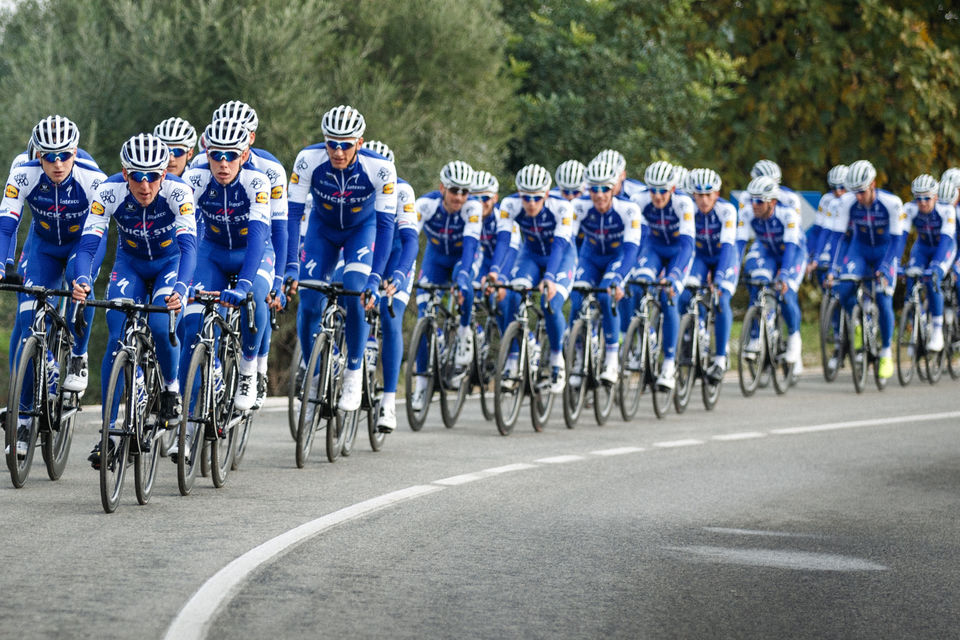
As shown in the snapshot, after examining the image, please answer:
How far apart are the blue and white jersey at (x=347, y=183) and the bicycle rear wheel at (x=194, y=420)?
85.1 inches

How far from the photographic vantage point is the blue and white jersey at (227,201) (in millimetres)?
10742

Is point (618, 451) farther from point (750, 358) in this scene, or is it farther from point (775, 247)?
point (775, 247)

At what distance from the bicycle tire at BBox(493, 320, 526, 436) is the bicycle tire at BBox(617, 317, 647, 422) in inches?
54.7

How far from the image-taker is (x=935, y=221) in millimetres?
19922

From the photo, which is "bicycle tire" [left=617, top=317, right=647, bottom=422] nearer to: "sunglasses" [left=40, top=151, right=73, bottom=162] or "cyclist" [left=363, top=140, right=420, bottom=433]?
"cyclist" [left=363, top=140, right=420, bottom=433]

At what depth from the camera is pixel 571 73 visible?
25.5 metres

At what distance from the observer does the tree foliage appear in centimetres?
2861

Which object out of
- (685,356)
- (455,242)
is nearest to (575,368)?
(455,242)

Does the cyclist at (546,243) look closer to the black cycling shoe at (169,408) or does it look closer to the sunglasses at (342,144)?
the sunglasses at (342,144)

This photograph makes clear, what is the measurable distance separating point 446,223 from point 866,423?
430cm

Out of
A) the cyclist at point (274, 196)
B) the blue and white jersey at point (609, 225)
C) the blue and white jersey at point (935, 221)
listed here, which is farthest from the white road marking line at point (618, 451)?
the blue and white jersey at point (935, 221)

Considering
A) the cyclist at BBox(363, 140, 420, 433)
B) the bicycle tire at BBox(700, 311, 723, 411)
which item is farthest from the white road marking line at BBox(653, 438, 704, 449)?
the bicycle tire at BBox(700, 311, 723, 411)

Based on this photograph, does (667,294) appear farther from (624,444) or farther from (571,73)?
(571,73)

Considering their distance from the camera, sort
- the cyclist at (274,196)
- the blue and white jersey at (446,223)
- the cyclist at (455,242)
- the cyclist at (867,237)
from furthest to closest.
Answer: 1. the cyclist at (867,237)
2. the blue and white jersey at (446,223)
3. the cyclist at (455,242)
4. the cyclist at (274,196)
